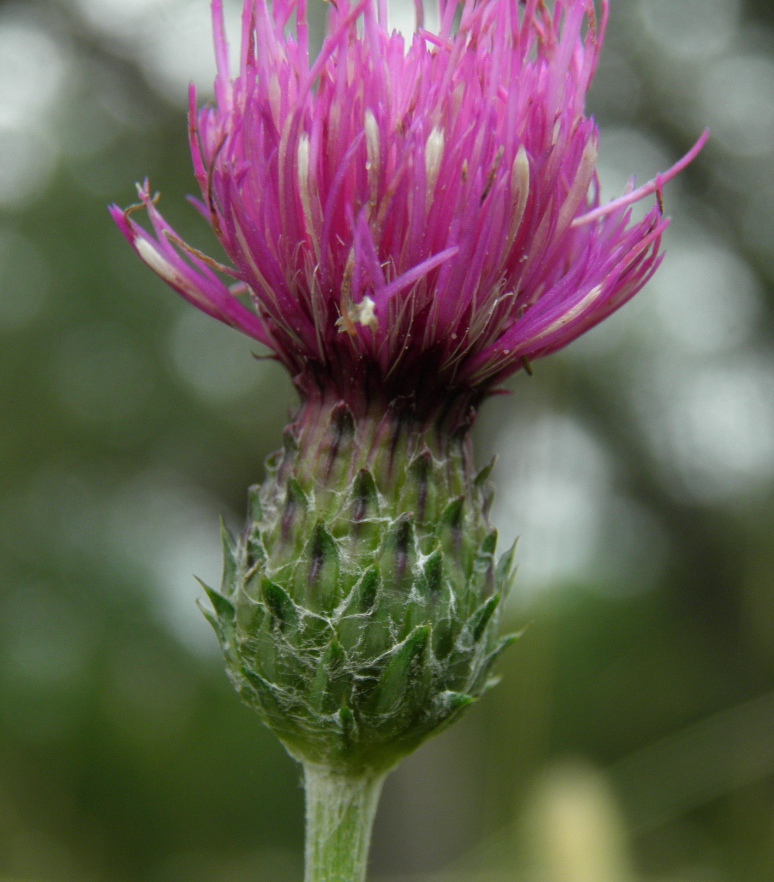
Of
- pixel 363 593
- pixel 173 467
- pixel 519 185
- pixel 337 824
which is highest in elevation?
pixel 173 467

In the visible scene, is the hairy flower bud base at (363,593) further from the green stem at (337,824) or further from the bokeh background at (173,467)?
the bokeh background at (173,467)

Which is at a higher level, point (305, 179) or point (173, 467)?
point (173, 467)

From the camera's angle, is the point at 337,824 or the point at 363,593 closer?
the point at 363,593

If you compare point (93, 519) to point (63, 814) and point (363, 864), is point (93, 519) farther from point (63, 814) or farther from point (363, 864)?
point (363, 864)

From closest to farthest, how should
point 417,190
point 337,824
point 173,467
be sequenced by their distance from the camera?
point 417,190
point 337,824
point 173,467

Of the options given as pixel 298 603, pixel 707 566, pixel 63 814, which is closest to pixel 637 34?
pixel 707 566

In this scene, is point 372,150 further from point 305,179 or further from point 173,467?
point 173,467

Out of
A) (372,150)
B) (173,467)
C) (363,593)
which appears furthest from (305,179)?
(173,467)
